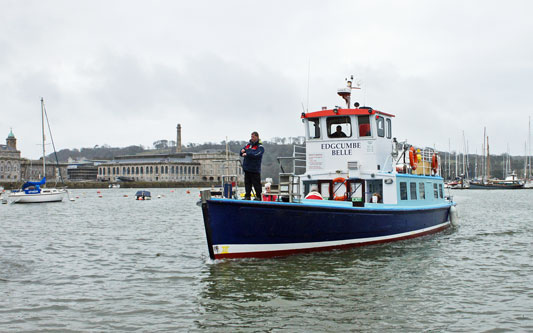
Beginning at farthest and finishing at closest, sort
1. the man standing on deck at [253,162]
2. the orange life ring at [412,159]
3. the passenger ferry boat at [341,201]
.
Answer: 1. the orange life ring at [412,159]
2. the man standing on deck at [253,162]
3. the passenger ferry boat at [341,201]

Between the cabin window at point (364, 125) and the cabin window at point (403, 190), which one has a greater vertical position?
the cabin window at point (364, 125)

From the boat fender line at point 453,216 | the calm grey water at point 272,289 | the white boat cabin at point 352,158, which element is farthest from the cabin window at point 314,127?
the boat fender line at point 453,216

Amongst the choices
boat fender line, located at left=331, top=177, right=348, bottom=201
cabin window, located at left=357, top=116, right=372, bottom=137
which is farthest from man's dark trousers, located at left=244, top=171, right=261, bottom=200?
cabin window, located at left=357, top=116, right=372, bottom=137

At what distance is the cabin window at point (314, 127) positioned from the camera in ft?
65.2

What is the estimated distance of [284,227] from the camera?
605 inches

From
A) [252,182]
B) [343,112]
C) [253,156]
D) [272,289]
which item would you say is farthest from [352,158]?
[272,289]

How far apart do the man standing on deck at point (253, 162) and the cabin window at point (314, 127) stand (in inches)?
191

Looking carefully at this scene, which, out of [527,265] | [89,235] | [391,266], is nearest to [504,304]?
[391,266]

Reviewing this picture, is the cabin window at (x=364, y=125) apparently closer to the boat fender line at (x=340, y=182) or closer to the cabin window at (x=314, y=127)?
the cabin window at (x=314, y=127)

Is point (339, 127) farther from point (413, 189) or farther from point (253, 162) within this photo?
point (253, 162)

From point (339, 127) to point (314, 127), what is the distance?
3.02 feet

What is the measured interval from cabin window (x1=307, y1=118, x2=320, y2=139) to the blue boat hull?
157 inches

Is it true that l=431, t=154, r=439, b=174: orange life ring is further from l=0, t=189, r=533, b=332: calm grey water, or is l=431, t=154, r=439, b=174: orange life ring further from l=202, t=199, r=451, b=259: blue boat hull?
l=202, t=199, r=451, b=259: blue boat hull

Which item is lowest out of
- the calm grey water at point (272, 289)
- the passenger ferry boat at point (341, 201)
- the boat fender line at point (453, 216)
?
the calm grey water at point (272, 289)
